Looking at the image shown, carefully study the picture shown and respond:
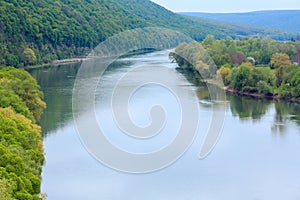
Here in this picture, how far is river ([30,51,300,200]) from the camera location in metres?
17.4

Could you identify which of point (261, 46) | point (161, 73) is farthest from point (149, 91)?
point (261, 46)

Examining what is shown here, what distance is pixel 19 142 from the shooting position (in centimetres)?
1702

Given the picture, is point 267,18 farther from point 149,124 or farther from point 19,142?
point 19,142

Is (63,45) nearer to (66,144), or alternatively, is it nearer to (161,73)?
(161,73)

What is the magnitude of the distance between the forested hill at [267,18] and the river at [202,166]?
147672 millimetres

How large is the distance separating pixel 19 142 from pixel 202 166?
6046mm

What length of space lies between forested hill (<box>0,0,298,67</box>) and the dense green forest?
1225 cm

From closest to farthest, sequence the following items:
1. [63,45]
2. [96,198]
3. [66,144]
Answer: [96,198], [66,144], [63,45]

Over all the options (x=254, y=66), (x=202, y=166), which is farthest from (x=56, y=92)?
(x=254, y=66)

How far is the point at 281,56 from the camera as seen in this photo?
43.1 metres

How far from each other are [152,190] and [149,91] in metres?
17.5

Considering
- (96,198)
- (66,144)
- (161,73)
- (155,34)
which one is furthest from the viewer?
(155,34)

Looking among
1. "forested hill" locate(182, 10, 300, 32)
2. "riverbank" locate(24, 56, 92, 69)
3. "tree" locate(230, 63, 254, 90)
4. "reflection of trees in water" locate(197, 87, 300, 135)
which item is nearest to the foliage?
"reflection of trees in water" locate(197, 87, 300, 135)

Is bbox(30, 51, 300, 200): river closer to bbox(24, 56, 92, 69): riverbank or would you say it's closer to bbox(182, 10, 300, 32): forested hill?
bbox(24, 56, 92, 69): riverbank
